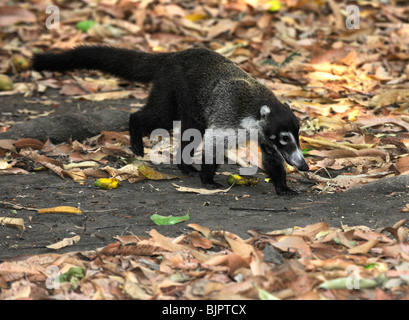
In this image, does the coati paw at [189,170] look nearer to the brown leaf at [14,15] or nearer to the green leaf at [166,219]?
the green leaf at [166,219]

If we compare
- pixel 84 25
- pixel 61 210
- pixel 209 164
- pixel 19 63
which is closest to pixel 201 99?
pixel 209 164

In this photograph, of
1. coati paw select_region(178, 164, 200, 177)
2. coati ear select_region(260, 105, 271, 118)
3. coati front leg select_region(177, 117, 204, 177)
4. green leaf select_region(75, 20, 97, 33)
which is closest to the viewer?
coati ear select_region(260, 105, 271, 118)

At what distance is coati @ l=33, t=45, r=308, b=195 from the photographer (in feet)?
18.2

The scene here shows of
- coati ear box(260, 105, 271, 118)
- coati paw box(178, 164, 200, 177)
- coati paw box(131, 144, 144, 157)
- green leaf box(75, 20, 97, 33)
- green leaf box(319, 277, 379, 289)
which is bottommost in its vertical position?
coati paw box(178, 164, 200, 177)

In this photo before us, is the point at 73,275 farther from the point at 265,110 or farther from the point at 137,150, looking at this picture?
the point at 137,150

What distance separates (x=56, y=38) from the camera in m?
9.86

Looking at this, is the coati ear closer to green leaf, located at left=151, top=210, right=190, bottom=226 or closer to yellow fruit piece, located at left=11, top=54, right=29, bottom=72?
green leaf, located at left=151, top=210, right=190, bottom=226

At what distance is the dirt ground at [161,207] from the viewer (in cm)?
444

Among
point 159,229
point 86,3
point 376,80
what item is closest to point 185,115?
point 159,229

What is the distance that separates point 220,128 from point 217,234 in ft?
6.01

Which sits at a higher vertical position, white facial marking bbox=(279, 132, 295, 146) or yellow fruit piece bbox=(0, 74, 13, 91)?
white facial marking bbox=(279, 132, 295, 146)

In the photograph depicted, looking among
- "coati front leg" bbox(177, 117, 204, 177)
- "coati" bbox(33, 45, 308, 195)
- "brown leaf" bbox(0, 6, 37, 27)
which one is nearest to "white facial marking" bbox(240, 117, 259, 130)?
"coati" bbox(33, 45, 308, 195)

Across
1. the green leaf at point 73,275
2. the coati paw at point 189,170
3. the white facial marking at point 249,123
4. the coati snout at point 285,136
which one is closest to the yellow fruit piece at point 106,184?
the coati paw at point 189,170

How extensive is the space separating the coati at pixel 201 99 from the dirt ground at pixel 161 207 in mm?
377
